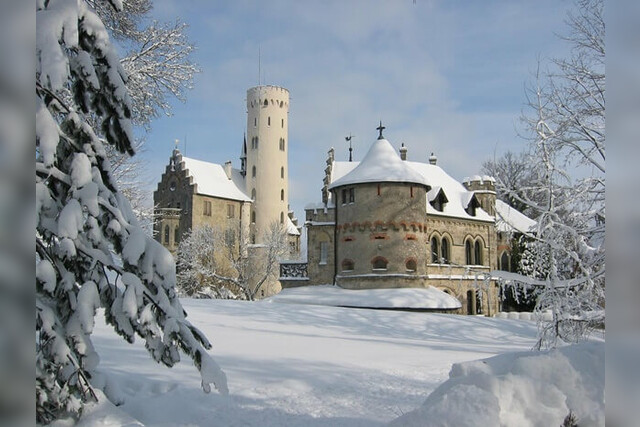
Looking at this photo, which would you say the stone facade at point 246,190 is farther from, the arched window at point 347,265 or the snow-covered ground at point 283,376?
the snow-covered ground at point 283,376

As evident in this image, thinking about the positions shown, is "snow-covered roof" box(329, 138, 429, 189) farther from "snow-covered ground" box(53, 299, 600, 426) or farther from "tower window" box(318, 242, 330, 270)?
"snow-covered ground" box(53, 299, 600, 426)

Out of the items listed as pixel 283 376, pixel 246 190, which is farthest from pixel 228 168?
pixel 283 376

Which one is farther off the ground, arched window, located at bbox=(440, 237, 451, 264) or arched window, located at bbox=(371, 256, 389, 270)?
arched window, located at bbox=(440, 237, 451, 264)

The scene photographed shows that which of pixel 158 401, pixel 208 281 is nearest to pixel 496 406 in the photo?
pixel 158 401

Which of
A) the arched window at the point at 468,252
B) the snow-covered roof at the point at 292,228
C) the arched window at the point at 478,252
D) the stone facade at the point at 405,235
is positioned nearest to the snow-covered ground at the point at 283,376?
the stone facade at the point at 405,235

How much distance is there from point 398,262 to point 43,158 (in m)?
25.3

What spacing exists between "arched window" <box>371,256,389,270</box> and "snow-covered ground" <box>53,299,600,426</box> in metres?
11.4

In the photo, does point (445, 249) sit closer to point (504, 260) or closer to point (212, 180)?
point (504, 260)

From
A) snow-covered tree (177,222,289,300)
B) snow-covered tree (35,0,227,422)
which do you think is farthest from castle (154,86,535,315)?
snow-covered tree (35,0,227,422)

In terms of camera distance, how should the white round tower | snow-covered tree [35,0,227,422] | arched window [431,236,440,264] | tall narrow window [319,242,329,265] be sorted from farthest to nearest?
the white round tower → arched window [431,236,440,264] → tall narrow window [319,242,329,265] → snow-covered tree [35,0,227,422]

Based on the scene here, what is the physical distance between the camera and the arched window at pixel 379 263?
28.1 m

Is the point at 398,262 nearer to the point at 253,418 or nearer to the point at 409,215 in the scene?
Result: the point at 409,215

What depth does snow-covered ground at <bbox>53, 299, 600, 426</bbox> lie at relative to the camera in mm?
6855

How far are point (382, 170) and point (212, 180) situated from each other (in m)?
30.2
